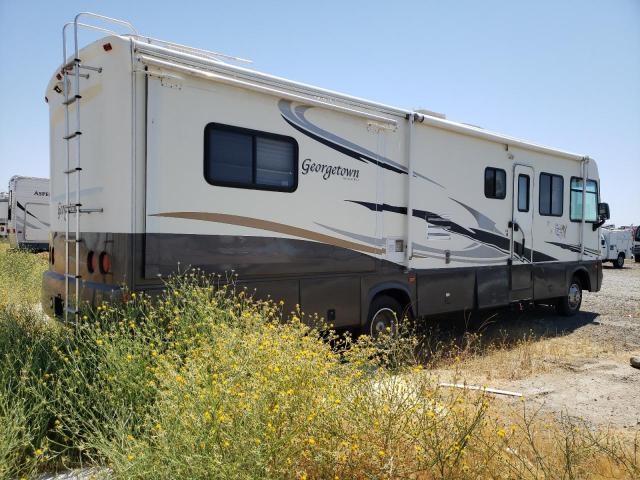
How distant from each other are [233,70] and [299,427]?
351 cm

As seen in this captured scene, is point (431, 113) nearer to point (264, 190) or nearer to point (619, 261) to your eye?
point (264, 190)

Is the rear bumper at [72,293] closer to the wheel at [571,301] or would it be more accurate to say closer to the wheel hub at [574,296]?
the wheel at [571,301]

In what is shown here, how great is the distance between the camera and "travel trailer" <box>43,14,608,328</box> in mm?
4695

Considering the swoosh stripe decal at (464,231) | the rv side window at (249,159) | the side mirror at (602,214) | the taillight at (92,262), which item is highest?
the rv side window at (249,159)

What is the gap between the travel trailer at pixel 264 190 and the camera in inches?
185

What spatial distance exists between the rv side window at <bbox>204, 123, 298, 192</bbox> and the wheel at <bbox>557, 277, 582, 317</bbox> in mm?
6917

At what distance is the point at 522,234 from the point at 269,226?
5.11 metres

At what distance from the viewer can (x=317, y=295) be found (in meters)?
5.86

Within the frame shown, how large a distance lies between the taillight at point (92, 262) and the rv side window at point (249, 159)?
1251mm

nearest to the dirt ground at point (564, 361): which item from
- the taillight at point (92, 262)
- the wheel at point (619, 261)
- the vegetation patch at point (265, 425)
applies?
the vegetation patch at point (265, 425)

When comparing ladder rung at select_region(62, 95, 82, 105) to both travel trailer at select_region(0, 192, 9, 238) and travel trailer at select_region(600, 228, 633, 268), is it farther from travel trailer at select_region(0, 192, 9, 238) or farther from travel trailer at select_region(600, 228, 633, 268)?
travel trailer at select_region(600, 228, 633, 268)

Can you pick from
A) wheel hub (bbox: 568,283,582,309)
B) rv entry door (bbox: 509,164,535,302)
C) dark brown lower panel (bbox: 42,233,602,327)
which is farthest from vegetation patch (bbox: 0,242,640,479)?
wheel hub (bbox: 568,283,582,309)

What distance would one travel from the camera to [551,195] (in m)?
9.59

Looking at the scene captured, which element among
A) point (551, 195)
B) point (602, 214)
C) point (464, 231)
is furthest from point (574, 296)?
point (464, 231)
